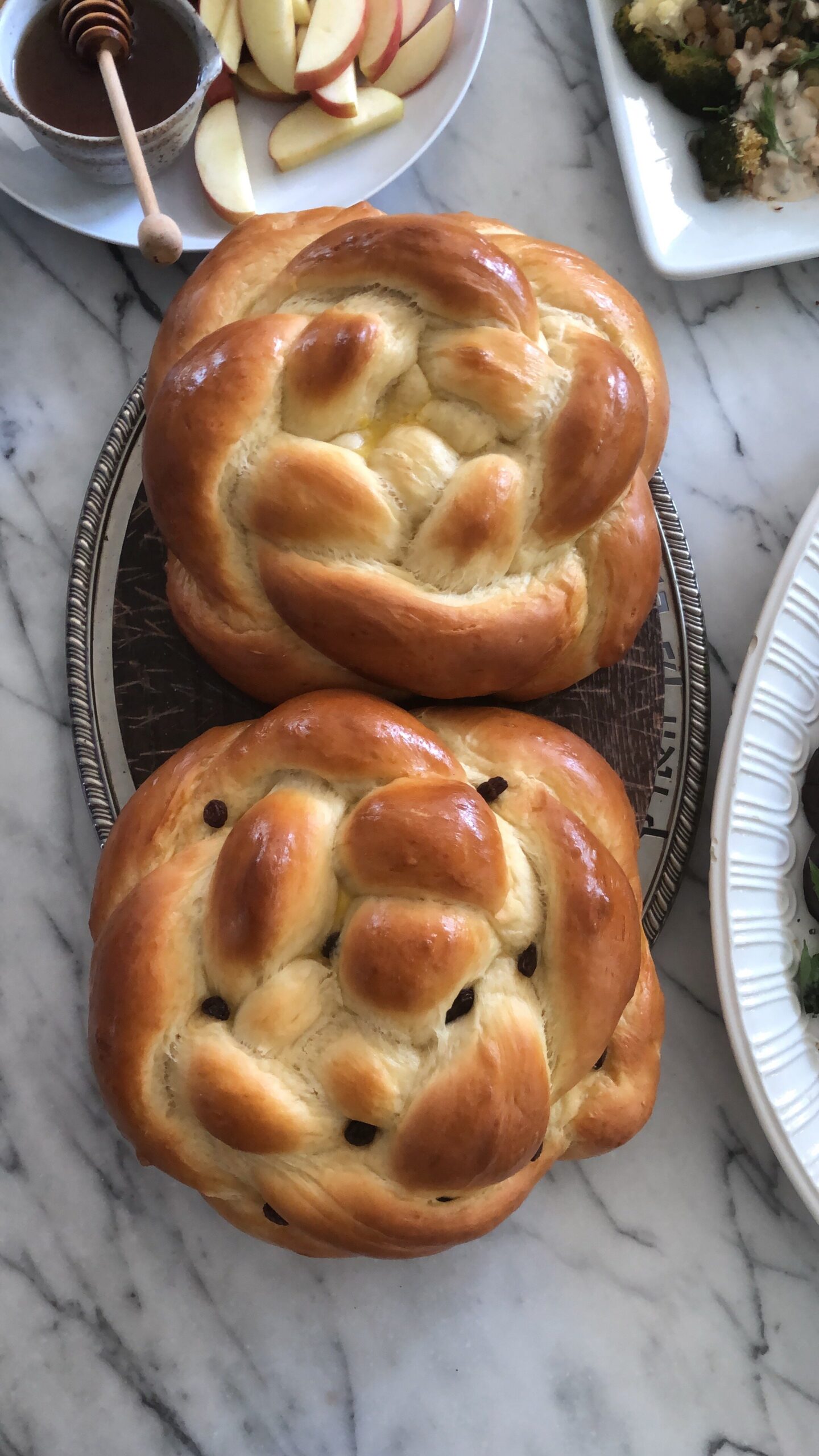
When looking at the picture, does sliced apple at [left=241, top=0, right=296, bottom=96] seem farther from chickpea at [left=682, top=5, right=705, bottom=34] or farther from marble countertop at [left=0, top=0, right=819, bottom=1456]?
chickpea at [left=682, top=5, right=705, bottom=34]

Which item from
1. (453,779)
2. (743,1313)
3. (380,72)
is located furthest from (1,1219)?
(380,72)

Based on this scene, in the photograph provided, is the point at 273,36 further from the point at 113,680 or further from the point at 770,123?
the point at 113,680

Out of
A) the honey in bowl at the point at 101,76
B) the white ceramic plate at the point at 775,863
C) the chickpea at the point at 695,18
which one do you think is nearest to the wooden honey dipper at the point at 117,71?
the honey in bowl at the point at 101,76

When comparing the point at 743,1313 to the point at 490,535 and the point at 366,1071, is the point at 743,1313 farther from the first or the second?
the point at 490,535

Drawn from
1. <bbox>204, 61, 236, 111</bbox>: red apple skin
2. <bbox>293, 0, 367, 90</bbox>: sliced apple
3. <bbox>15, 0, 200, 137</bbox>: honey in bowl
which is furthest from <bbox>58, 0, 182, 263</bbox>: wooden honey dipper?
<bbox>293, 0, 367, 90</bbox>: sliced apple

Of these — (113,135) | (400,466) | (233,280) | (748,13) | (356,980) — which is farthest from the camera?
(748,13)

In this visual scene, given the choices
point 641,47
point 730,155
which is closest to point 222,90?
point 641,47

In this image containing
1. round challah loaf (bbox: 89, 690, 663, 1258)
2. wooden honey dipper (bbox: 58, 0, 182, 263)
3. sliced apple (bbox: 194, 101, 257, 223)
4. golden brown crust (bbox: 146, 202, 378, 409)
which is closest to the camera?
round challah loaf (bbox: 89, 690, 663, 1258)

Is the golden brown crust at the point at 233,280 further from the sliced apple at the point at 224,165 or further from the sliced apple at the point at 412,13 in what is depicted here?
the sliced apple at the point at 412,13
